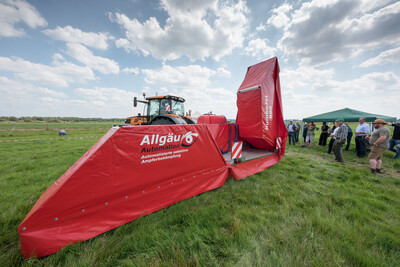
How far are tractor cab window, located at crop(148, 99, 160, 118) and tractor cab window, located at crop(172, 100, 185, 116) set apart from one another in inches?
34.7

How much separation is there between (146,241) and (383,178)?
5.59 m

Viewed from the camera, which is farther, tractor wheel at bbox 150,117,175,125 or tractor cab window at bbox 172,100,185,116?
tractor cab window at bbox 172,100,185,116

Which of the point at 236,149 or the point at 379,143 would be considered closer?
the point at 236,149

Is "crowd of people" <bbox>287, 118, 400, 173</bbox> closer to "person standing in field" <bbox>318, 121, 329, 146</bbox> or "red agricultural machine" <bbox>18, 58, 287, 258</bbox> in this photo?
"person standing in field" <bbox>318, 121, 329, 146</bbox>

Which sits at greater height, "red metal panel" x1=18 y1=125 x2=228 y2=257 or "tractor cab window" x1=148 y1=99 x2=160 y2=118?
"tractor cab window" x1=148 y1=99 x2=160 y2=118

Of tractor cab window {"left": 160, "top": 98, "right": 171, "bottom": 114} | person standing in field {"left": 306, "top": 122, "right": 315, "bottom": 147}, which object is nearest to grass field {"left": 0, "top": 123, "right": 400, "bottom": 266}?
tractor cab window {"left": 160, "top": 98, "right": 171, "bottom": 114}

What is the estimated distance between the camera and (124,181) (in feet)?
5.91

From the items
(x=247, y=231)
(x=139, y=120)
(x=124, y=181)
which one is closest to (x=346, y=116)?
(x=247, y=231)

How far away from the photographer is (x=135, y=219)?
1887mm

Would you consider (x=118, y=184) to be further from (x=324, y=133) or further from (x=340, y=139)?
(x=324, y=133)

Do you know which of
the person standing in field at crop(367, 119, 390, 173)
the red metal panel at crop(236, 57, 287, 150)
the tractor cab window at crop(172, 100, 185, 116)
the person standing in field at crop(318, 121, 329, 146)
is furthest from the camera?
the person standing in field at crop(318, 121, 329, 146)

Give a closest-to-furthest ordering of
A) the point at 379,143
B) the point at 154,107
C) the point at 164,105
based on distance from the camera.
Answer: the point at 379,143 < the point at 164,105 < the point at 154,107

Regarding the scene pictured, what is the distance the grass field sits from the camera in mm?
1315

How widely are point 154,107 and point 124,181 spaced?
6.60 meters
